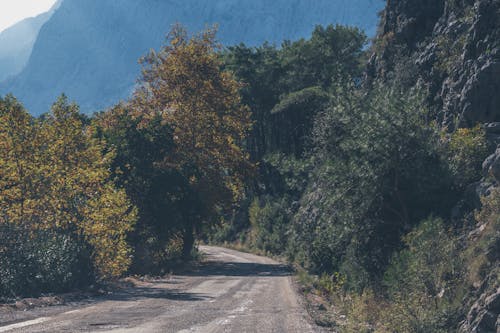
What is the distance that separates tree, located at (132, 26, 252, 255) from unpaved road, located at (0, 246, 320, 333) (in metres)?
15.3

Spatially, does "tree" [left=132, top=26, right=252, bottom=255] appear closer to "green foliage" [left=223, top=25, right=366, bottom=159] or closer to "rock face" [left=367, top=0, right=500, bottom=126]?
"rock face" [left=367, top=0, right=500, bottom=126]

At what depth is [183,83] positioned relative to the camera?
139 ft

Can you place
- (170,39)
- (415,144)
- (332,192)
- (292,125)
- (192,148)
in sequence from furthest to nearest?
(292,125) < (170,39) < (192,148) < (332,192) < (415,144)

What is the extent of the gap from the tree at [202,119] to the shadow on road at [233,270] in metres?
2.80

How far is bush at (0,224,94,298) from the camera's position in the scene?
19.7 metres

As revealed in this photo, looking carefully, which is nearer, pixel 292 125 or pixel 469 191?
pixel 469 191

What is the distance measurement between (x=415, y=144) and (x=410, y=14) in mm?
13880

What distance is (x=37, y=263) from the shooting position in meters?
20.7

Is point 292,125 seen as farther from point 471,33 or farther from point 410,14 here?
point 471,33

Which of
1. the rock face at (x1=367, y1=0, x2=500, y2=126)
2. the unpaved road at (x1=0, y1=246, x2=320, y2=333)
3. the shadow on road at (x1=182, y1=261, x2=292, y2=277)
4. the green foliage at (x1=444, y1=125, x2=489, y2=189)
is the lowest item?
the unpaved road at (x1=0, y1=246, x2=320, y2=333)

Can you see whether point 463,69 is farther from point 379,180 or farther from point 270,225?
point 270,225

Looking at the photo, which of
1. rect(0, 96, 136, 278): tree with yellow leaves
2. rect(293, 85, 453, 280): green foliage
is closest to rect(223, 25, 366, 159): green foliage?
rect(0, 96, 136, 278): tree with yellow leaves

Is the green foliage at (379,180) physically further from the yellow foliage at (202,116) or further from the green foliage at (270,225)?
the green foliage at (270,225)

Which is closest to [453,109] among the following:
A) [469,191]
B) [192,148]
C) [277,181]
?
[469,191]
